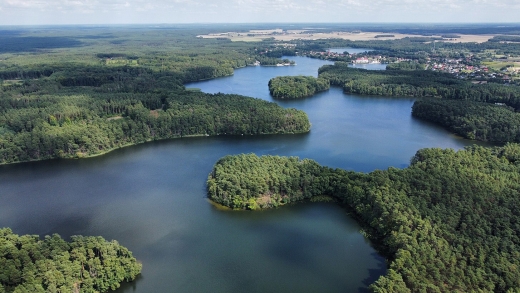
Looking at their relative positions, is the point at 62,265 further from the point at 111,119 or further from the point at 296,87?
the point at 296,87

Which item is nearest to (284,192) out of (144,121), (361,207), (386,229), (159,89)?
(361,207)

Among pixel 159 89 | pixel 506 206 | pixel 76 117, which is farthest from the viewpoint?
pixel 159 89

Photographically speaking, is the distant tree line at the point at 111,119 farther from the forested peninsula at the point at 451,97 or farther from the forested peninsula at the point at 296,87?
the forested peninsula at the point at 451,97

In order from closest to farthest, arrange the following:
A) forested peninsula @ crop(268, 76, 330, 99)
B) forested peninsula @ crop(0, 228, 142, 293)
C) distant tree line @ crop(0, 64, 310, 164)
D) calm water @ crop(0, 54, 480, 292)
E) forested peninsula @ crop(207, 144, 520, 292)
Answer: forested peninsula @ crop(0, 228, 142, 293) → forested peninsula @ crop(207, 144, 520, 292) → calm water @ crop(0, 54, 480, 292) → distant tree line @ crop(0, 64, 310, 164) → forested peninsula @ crop(268, 76, 330, 99)

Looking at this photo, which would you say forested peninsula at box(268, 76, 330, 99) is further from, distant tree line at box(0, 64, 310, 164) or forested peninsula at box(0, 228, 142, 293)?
forested peninsula at box(0, 228, 142, 293)

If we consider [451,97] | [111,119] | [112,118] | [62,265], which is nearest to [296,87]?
[451,97]

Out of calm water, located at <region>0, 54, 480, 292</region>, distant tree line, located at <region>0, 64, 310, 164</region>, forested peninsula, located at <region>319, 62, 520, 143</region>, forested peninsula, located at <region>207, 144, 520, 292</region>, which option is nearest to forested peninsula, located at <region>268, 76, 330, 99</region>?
forested peninsula, located at <region>319, 62, 520, 143</region>

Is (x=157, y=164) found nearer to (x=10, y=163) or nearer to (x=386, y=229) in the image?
(x=10, y=163)
